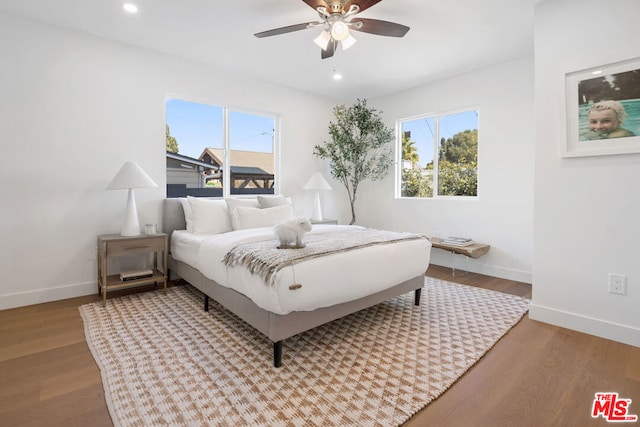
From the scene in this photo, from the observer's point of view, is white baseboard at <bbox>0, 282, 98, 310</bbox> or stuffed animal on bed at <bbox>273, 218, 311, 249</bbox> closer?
stuffed animal on bed at <bbox>273, 218, 311, 249</bbox>

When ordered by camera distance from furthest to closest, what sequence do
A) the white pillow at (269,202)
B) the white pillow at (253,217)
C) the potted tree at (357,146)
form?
the potted tree at (357,146), the white pillow at (269,202), the white pillow at (253,217)

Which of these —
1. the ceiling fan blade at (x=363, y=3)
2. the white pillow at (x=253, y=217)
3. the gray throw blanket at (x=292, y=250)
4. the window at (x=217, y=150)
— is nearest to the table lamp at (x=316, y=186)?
the window at (x=217, y=150)

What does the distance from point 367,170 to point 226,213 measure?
101 inches

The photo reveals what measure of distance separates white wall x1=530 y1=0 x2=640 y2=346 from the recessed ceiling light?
11.4 feet

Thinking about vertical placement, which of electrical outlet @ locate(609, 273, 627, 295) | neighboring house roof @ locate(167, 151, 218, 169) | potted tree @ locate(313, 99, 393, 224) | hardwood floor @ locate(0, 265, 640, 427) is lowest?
hardwood floor @ locate(0, 265, 640, 427)

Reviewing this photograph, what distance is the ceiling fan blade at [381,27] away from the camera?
7.79ft

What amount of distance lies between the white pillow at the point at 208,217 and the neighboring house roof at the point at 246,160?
3.19ft

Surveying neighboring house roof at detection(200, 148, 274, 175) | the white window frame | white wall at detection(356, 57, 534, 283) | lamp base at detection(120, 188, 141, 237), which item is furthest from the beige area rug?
neighboring house roof at detection(200, 148, 274, 175)

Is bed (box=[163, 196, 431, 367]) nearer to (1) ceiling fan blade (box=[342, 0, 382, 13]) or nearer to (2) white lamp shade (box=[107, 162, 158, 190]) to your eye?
(2) white lamp shade (box=[107, 162, 158, 190])

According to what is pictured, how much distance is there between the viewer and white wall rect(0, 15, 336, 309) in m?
2.89

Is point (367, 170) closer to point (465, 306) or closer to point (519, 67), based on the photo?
point (519, 67)

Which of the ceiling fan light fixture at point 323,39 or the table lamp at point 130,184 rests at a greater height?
the ceiling fan light fixture at point 323,39

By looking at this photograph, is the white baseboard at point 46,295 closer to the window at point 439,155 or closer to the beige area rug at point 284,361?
the beige area rug at point 284,361

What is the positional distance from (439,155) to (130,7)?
4067 millimetres
